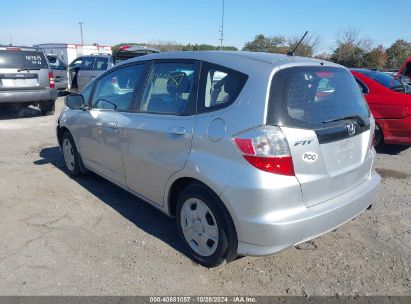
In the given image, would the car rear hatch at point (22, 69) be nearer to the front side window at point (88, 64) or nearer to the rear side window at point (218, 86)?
the front side window at point (88, 64)

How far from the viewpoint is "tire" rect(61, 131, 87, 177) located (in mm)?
5215

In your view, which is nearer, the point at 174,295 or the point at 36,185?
the point at 174,295

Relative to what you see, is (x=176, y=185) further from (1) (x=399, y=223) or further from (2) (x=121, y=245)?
(1) (x=399, y=223)

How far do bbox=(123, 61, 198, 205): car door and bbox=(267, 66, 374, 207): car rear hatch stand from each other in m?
0.78

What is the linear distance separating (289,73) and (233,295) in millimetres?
1684

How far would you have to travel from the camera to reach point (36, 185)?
5.16 m

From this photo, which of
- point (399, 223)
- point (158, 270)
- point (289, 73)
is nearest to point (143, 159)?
point (158, 270)

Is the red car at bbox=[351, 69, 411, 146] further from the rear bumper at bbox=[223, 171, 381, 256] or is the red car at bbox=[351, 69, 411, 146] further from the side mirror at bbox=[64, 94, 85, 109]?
the side mirror at bbox=[64, 94, 85, 109]

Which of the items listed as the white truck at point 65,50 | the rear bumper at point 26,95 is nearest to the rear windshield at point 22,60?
the rear bumper at point 26,95

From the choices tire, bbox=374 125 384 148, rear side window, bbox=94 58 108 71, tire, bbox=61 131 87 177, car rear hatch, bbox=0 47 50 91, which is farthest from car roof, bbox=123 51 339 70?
rear side window, bbox=94 58 108 71

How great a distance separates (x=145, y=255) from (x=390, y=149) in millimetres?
5635

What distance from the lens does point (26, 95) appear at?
983 cm

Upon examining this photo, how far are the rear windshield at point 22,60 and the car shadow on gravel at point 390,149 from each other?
8357 mm

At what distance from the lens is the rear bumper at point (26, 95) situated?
375 inches
